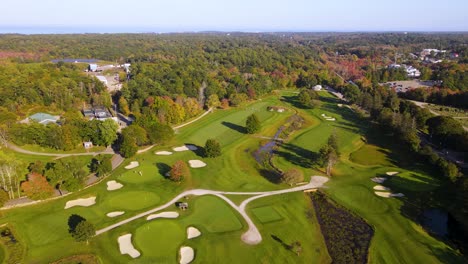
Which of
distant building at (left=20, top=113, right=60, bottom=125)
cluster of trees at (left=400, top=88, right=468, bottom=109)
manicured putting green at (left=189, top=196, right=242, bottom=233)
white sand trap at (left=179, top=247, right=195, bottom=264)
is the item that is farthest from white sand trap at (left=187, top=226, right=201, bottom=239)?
cluster of trees at (left=400, top=88, right=468, bottom=109)

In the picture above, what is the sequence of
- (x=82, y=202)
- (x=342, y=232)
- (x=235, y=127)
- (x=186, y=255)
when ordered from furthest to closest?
(x=235, y=127), (x=82, y=202), (x=342, y=232), (x=186, y=255)

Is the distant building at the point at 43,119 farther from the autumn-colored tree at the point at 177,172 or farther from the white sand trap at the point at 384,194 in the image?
the white sand trap at the point at 384,194

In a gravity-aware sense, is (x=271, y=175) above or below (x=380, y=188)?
above

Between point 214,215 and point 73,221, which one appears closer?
point 73,221

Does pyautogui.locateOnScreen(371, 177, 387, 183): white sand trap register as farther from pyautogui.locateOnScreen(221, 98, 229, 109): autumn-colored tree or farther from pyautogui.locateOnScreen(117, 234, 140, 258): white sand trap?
pyautogui.locateOnScreen(221, 98, 229, 109): autumn-colored tree

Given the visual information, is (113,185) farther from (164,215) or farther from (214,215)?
(214,215)

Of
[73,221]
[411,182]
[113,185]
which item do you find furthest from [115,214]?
[411,182]
